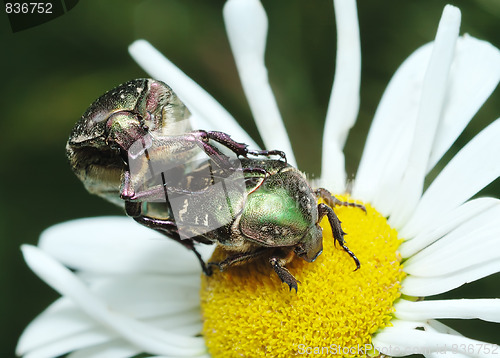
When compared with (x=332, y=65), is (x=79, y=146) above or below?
below

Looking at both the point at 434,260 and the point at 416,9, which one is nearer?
the point at 434,260

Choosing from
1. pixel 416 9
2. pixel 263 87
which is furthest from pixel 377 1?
pixel 263 87

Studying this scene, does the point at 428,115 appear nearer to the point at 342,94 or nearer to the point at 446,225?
the point at 446,225

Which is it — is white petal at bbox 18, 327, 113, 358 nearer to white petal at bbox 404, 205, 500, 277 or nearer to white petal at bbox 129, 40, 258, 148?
white petal at bbox 129, 40, 258, 148

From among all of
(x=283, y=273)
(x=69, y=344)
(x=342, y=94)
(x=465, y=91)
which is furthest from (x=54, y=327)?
(x=465, y=91)

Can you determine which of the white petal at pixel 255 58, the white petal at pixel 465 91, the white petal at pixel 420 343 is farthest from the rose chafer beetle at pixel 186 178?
the white petal at pixel 255 58

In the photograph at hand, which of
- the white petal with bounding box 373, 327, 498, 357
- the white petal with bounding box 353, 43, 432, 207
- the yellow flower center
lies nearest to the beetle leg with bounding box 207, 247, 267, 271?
the yellow flower center

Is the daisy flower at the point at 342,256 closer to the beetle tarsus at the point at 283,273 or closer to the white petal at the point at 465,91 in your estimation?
the white petal at the point at 465,91

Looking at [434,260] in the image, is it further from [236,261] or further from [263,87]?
[263,87]

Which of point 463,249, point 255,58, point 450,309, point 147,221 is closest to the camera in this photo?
point 147,221
